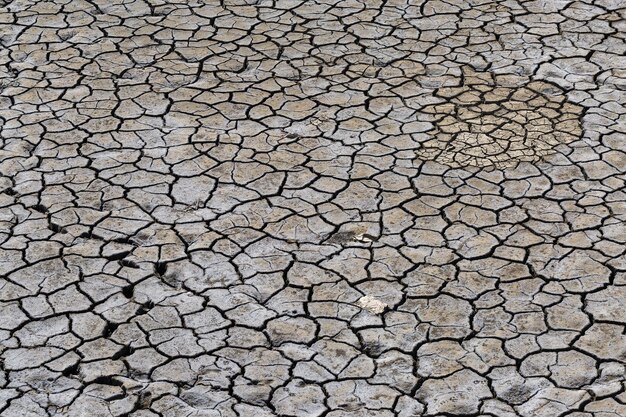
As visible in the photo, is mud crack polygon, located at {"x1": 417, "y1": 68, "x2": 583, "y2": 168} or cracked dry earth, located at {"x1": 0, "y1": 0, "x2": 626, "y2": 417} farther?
mud crack polygon, located at {"x1": 417, "y1": 68, "x2": 583, "y2": 168}

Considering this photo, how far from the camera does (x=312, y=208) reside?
482 cm

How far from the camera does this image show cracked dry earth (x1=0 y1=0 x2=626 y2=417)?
3896mm

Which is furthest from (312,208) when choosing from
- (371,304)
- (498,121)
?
(498,121)

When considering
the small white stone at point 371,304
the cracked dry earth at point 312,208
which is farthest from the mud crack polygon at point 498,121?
the small white stone at point 371,304

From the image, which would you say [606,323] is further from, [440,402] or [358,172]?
[358,172]

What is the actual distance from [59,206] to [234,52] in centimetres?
163

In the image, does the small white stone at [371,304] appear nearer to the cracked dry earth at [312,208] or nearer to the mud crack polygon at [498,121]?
the cracked dry earth at [312,208]

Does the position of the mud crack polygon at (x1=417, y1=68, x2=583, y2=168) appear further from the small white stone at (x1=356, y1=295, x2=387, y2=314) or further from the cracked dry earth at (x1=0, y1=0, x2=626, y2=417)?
the small white stone at (x1=356, y1=295, x2=387, y2=314)

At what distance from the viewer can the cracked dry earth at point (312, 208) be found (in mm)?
3896

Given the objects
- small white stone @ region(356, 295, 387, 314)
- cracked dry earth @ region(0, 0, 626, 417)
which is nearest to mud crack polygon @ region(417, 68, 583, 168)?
cracked dry earth @ region(0, 0, 626, 417)

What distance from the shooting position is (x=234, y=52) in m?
6.08

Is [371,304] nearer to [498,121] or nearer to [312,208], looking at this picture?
[312,208]

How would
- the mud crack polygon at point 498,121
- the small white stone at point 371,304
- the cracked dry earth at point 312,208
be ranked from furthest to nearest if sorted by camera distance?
the mud crack polygon at point 498,121, the small white stone at point 371,304, the cracked dry earth at point 312,208

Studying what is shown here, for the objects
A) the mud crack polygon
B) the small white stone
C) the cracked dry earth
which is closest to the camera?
the cracked dry earth
